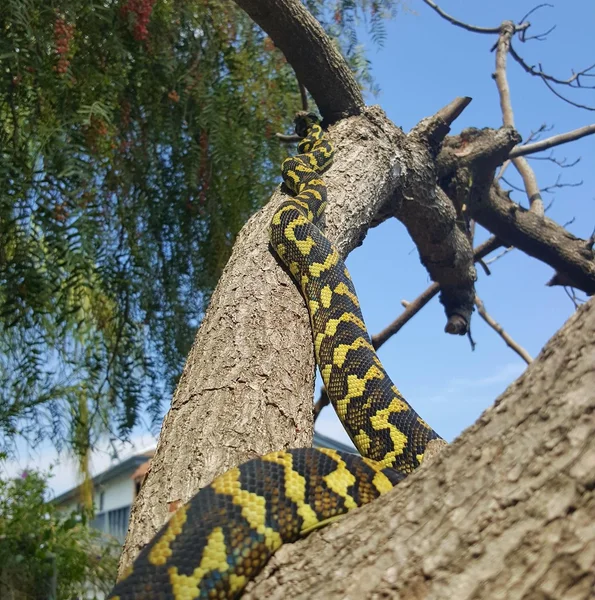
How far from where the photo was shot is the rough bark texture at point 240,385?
2066 millimetres

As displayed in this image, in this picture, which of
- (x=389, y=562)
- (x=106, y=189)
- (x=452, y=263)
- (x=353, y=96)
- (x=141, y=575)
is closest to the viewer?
(x=389, y=562)

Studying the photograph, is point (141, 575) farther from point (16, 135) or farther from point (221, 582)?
point (16, 135)

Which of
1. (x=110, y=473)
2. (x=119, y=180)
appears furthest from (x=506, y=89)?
(x=110, y=473)

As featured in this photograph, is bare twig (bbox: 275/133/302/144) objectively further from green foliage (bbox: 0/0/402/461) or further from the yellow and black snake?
the yellow and black snake

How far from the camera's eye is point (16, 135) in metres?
3.46

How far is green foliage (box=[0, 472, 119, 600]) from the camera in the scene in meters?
4.25

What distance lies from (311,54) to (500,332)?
3.15m

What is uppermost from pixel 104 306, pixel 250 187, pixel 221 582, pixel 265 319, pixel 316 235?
pixel 250 187

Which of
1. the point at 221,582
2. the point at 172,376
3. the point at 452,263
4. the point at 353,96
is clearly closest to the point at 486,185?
the point at 452,263

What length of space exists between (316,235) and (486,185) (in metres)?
2.69

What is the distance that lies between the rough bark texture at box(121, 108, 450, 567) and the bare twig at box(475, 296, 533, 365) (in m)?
2.79

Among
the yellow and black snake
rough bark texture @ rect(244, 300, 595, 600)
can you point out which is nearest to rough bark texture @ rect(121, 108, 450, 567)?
the yellow and black snake

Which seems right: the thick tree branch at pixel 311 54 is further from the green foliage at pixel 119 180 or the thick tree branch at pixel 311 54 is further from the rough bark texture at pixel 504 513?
the rough bark texture at pixel 504 513

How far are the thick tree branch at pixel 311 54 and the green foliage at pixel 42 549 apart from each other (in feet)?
11.0
